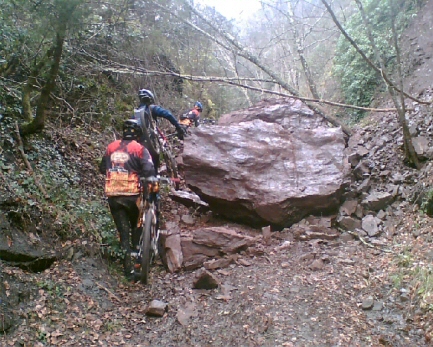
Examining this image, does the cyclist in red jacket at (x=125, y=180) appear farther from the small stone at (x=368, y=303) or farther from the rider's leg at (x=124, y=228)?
the small stone at (x=368, y=303)

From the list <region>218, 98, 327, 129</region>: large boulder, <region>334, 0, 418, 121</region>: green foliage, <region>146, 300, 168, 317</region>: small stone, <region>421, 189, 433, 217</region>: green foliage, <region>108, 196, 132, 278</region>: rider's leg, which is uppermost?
<region>334, 0, 418, 121</region>: green foliage

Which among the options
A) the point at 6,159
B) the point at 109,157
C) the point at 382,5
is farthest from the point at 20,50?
the point at 382,5

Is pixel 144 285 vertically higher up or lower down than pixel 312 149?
lower down

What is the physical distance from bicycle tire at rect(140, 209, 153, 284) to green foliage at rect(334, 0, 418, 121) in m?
7.70

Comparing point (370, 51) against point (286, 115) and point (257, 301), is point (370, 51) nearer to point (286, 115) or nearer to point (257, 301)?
point (286, 115)

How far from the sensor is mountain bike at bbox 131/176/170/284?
4.70 metres

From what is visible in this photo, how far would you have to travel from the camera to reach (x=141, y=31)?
10867mm

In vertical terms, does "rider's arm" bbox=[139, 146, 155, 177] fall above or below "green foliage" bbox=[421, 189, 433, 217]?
above

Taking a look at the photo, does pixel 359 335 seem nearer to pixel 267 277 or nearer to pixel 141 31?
pixel 267 277

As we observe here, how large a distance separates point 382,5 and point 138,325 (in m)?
10.4

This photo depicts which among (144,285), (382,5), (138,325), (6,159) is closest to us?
(138,325)

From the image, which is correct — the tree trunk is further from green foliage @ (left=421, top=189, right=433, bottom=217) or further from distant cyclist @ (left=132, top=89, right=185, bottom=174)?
green foliage @ (left=421, top=189, right=433, bottom=217)

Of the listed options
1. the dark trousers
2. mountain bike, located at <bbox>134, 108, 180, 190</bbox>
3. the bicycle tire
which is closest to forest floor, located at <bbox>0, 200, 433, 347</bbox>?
the bicycle tire

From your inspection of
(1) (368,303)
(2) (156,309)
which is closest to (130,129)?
(2) (156,309)
